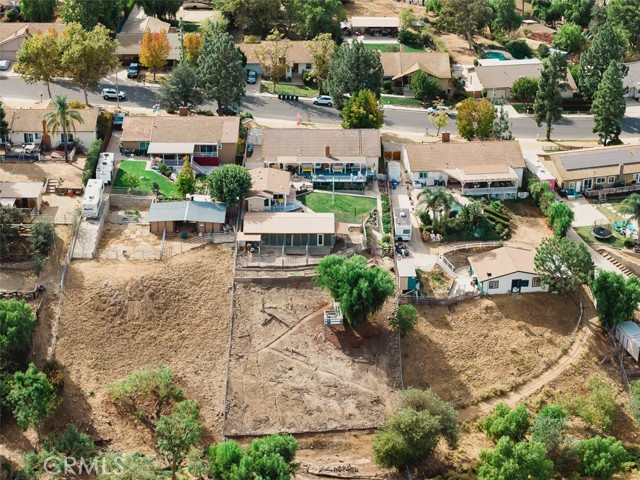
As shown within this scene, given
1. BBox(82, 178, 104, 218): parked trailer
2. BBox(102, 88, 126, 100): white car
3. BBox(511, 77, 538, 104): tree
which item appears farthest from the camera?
BBox(511, 77, 538, 104): tree

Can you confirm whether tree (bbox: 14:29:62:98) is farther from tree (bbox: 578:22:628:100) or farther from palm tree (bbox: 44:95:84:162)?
tree (bbox: 578:22:628:100)

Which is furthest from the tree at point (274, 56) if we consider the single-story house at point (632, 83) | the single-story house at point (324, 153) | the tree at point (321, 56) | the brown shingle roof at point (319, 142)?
the single-story house at point (632, 83)

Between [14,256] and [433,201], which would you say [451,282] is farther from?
[14,256]

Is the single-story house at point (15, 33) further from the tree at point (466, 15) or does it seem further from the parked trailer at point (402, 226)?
the parked trailer at point (402, 226)

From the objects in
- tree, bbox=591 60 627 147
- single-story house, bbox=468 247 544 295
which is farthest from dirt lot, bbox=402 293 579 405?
tree, bbox=591 60 627 147

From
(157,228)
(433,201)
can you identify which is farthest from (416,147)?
(157,228)
